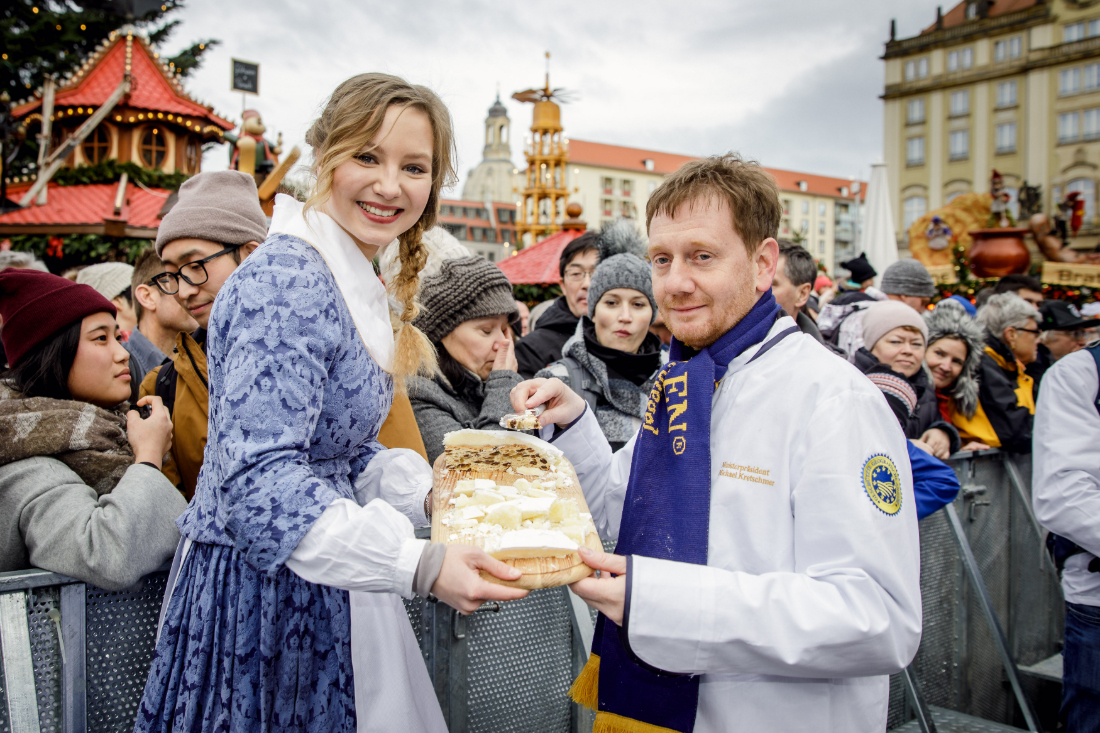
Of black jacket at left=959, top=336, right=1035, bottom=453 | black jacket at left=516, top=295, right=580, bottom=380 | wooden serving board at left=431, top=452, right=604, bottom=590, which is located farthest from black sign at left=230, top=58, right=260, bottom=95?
wooden serving board at left=431, top=452, right=604, bottom=590

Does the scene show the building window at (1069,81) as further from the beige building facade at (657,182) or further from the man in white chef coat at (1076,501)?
the man in white chef coat at (1076,501)

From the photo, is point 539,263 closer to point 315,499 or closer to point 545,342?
point 545,342

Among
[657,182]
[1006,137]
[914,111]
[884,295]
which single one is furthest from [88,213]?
[657,182]

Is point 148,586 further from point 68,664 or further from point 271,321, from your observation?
point 271,321

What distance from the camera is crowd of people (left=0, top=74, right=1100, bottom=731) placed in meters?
1.39

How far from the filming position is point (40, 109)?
1359 centimetres

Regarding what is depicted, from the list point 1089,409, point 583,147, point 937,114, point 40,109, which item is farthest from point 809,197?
point 1089,409

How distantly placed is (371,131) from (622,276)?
233 centimetres

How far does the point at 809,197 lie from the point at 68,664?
275ft

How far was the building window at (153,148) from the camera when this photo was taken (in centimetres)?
1397

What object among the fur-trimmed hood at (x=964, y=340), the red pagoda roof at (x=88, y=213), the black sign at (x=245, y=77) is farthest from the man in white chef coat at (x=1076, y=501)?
the black sign at (x=245, y=77)

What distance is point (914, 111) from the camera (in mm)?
46406

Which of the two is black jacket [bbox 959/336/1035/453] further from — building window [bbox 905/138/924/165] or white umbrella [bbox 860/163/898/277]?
building window [bbox 905/138/924/165]

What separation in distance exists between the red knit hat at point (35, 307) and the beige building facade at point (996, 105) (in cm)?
4466
